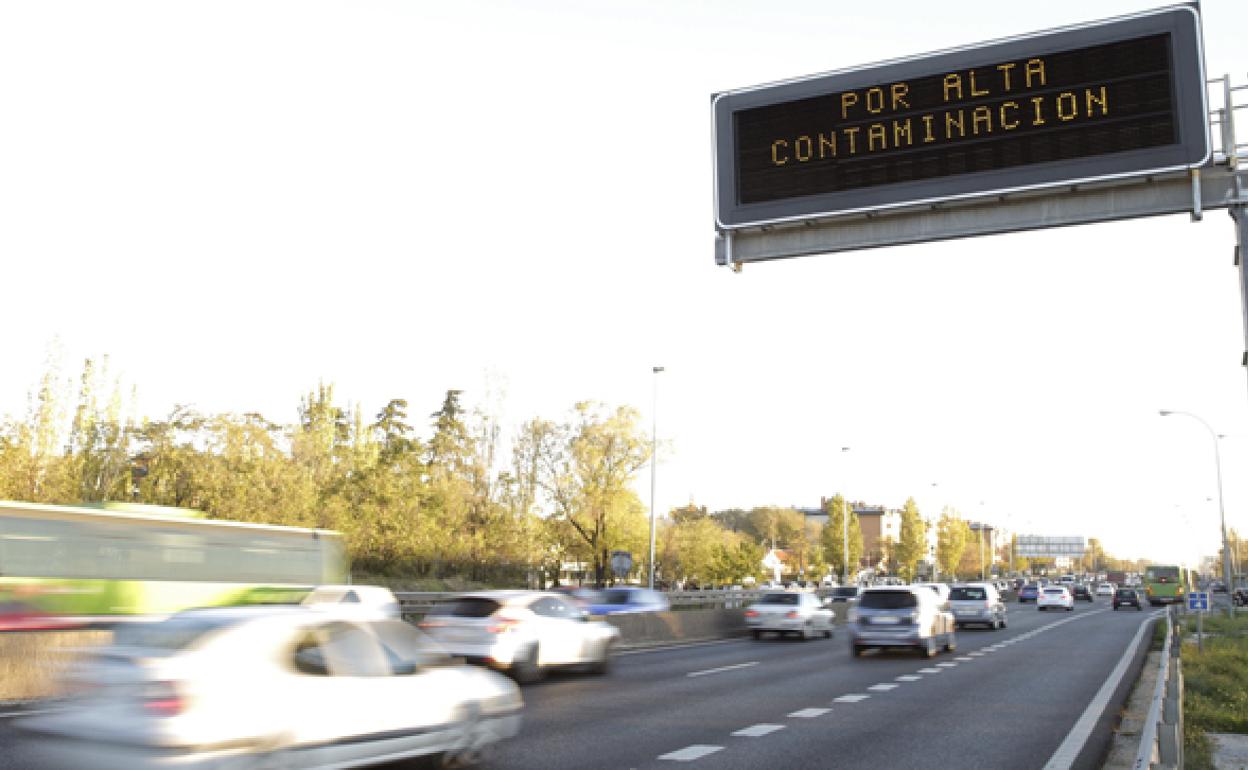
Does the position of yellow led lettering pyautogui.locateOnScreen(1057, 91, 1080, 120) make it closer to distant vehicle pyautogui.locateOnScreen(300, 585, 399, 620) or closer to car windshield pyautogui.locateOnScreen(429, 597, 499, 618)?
car windshield pyautogui.locateOnScreen(429, 597, 499, 618)

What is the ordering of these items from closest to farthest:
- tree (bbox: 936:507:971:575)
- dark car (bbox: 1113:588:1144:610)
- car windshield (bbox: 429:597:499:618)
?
car windshield (bbox: 429:597:499:618)
dark car (bbox: 1113:588:1144:610)
tree (bbox: 936:507:971:575)

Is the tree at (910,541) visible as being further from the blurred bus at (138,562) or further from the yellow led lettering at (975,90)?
the yellow led lettering at (975,90)

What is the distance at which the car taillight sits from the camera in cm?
702

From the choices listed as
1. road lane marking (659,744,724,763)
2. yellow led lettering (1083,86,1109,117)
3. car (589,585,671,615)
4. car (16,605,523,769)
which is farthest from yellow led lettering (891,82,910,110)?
car (589,585,671,615)

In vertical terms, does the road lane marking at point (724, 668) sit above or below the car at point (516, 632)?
below

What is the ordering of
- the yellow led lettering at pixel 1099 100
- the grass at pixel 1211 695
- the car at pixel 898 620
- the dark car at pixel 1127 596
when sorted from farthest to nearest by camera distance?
1. the dark car at pixel 1127 596
2. the car at pixel 898 620
3. the yellow led lettering at pixel 1099 100
4. the grass at pixel 1211 695

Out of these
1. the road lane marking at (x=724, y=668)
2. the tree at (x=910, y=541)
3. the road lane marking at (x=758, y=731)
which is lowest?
the road lane marking at (x=724, y=668)

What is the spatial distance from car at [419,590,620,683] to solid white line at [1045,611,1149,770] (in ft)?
27.1

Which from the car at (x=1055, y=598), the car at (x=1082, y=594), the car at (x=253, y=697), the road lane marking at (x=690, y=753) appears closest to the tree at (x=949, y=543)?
the car at (x=1082, y=594)

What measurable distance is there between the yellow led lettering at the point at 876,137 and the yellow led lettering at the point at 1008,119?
1.30 metres

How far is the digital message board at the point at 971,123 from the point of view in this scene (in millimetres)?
12039

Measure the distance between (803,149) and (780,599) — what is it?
889 inches

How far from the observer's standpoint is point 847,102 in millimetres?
13367

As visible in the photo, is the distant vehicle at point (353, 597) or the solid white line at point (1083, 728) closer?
Answer: the solid white line at point (1083, 728)
